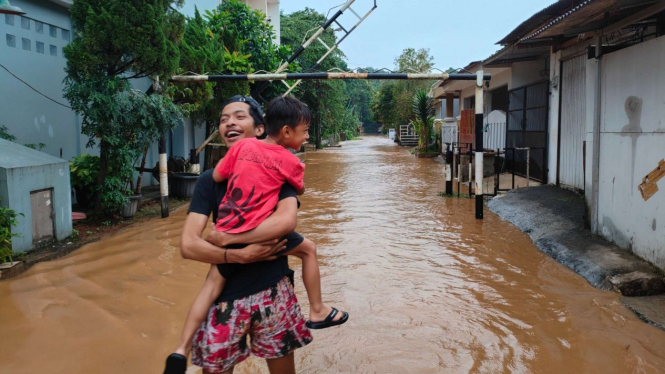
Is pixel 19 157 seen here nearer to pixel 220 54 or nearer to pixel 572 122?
pixel 220 54

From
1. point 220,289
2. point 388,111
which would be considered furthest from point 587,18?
point 388,111

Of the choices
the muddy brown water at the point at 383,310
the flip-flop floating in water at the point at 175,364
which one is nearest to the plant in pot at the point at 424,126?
the muddy brown water at the point at 383,310

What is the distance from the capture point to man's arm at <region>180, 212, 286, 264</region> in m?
2.29

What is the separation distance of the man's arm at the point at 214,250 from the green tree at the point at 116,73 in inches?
239

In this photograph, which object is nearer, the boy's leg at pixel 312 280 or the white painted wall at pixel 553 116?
the boy's leg at pixel 312 280

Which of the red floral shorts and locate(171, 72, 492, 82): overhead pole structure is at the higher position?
locate(171, 72, 492, 82): overhead pole structure

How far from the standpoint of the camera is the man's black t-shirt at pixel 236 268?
236 centimetres

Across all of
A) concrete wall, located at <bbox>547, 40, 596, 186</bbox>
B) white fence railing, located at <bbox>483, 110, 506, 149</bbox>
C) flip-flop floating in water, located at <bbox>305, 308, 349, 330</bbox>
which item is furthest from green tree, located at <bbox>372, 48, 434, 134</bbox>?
flip-flop floating in water, located at <bbox>305, 308, 349, 330</bbox>

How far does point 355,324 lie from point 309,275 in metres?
2.00

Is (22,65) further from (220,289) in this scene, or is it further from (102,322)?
(220,289)

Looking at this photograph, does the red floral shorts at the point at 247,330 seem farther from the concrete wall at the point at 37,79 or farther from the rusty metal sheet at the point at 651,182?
the concrete wall at the point at 37,79

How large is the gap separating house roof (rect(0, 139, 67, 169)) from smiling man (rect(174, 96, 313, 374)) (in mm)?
4639

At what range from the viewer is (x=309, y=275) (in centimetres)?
268

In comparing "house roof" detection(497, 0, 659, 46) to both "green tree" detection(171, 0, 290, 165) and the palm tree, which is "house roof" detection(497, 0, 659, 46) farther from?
the palm tree
